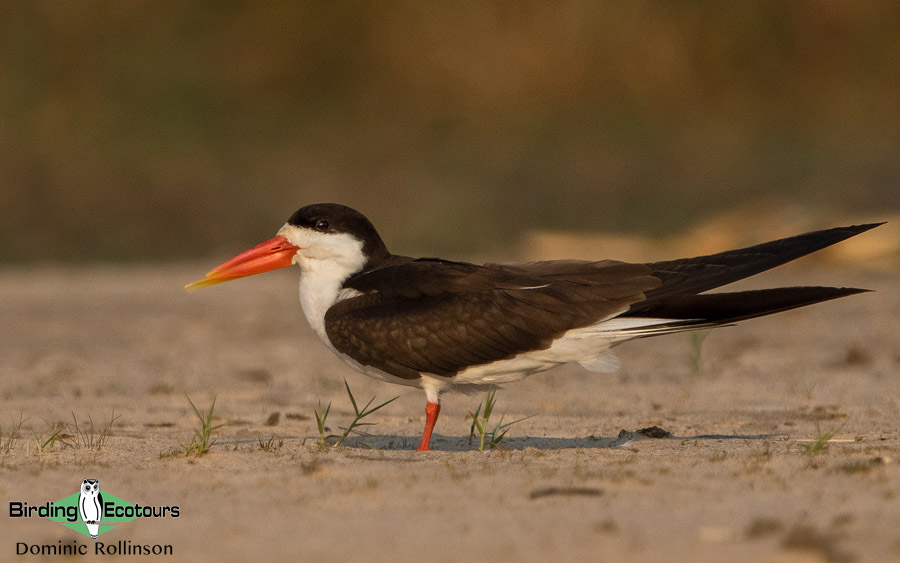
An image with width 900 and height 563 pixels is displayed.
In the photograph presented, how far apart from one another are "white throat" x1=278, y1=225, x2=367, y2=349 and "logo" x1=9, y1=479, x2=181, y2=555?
161cm

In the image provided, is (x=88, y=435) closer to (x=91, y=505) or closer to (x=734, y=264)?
(x=91, y=505)

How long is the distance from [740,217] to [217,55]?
10429 mm

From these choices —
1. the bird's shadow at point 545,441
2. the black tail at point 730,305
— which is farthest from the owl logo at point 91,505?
the black tail at point 730,305

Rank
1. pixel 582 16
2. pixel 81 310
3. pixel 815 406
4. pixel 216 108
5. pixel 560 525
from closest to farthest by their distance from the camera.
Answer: pixel 560 525, pixel 815 406, pixel 81 310, pixel 216 108, pixel 582 16

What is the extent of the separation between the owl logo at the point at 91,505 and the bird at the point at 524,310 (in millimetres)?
1420

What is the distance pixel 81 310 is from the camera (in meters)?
10.9

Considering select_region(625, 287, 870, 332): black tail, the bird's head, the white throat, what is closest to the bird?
select_region(625, 287, 870, 332): black tail

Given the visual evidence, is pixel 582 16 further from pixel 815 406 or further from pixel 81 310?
pixel 815 406

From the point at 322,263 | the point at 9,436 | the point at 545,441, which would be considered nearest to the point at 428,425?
the point at 545,441

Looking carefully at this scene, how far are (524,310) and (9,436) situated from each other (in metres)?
2.43

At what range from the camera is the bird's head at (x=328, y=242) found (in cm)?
504

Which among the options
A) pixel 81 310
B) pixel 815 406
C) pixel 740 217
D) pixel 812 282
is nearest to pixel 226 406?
pixel 815 406

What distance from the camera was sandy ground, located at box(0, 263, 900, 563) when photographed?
2850 mm

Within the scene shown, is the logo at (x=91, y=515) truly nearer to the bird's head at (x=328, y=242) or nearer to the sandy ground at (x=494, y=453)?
the sandy ground at (x=494, y=453)
